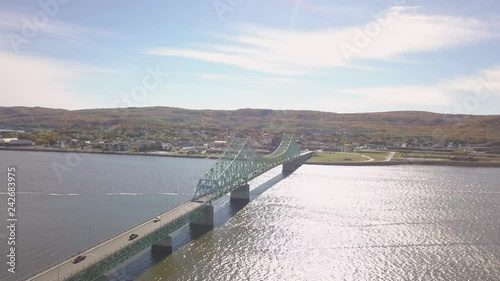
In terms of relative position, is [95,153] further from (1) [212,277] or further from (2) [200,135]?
(1) [212,277]

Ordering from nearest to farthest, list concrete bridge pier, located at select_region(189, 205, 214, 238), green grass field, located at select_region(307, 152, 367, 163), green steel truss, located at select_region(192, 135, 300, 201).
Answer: concrete bridge pier, located at select_region(189, 205, 214, 238) → green steel truss, located at select_region(192, 135, 300, 201) → green grass field, located at select_region(307, 152, 367, 163)

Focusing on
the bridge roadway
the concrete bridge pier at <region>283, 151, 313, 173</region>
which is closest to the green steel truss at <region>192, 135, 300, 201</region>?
the bridge roadway

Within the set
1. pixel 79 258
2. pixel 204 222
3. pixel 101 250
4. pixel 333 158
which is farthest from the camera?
pixel 333 158

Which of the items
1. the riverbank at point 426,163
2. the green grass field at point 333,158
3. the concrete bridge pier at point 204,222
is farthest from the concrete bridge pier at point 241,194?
the green grass field at point 333,158

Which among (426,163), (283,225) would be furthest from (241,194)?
(426,163)

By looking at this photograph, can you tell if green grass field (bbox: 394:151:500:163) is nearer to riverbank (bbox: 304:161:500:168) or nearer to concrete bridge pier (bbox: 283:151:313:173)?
riverbank (bbox: 304:161:500:168)

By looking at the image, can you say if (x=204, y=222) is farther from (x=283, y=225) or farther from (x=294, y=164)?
(x=294, y=164)
